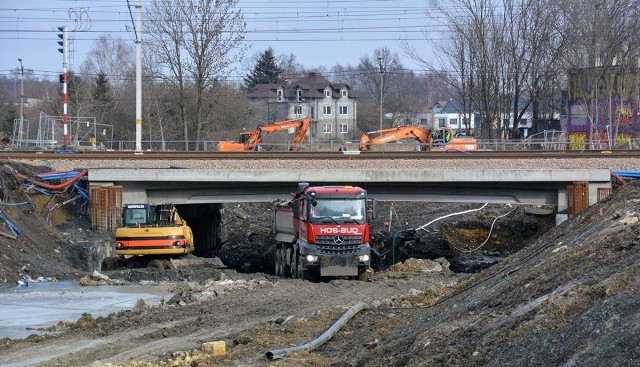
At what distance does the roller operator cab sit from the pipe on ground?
15710 mm

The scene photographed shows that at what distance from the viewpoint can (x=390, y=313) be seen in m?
15.3

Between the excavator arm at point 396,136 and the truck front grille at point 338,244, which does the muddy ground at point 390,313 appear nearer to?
the truck front grille at point 338,244

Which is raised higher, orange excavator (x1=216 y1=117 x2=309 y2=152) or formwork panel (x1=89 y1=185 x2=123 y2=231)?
orange excavator (x1=216 y1=117 x2=309 y2=152)

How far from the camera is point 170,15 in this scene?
62312mm

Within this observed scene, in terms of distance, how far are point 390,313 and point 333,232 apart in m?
10.5

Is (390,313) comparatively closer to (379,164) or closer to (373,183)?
(373,183)

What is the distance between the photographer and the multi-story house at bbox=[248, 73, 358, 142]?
352ft

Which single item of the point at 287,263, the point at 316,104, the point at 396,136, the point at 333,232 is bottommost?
the point at 287,263

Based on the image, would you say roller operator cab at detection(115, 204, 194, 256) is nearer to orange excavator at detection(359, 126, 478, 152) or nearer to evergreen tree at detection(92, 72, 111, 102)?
orange excavator at detection(359, 126, 478, 152)

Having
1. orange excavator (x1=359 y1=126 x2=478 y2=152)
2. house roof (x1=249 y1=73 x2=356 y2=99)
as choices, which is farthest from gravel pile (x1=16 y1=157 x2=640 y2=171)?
house roof (x1=249 y1=73 x2=356 y2=99)

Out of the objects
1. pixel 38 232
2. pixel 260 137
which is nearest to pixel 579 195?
pixel 38 232

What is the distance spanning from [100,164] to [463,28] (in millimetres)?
35438

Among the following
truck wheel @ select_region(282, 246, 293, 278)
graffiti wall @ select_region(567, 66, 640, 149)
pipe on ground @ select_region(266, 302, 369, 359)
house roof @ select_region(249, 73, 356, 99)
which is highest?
house roof @ select_region(249, 73, 356, 99)

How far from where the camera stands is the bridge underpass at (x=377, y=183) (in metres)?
33.1
